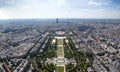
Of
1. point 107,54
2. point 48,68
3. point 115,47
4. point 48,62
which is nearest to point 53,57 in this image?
point 48,62

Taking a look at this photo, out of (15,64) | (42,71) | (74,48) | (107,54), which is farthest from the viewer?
(74,48)

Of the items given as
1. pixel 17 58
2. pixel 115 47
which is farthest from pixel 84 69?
pixel 115 47

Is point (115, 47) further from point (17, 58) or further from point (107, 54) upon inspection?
point (17, 58)

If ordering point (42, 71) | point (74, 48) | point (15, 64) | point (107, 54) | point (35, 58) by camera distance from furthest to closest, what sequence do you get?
1. point (74, 48)
2. point (107, 54)
3. point (35, 58)
4. point (15, 64)
5. point (42, 71)

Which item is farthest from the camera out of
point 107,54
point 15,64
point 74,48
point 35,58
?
point 74,48

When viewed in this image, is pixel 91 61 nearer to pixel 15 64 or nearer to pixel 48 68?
pixel 48 68

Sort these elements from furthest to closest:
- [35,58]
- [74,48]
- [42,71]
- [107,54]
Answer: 1. [74,48]
2. [107,54]
3. [35,58]
4. [42,71]

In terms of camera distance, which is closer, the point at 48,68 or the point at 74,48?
the point at 48,68

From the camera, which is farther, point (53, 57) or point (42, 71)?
point (53, 57)
